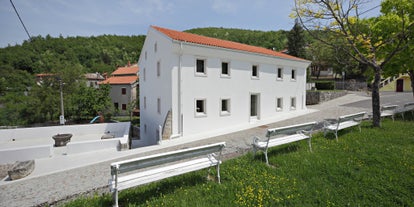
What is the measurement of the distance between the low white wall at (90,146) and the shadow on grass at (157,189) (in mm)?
8944

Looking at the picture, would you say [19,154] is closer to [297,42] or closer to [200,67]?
[200,67]

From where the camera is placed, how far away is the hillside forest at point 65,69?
1001 inches

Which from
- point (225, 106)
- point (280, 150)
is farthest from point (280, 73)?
point (280, 150)

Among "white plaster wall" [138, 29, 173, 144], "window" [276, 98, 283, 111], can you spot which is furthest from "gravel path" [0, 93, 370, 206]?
"window" [276, 98, 283, 111]

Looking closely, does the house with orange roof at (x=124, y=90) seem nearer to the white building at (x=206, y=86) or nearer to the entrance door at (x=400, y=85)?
the white building at (x=206, y=86)

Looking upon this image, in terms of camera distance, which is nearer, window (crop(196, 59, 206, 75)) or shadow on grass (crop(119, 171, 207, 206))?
shadow on grass (crop(119, 171, 207, 206))

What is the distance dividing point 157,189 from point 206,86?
930cm

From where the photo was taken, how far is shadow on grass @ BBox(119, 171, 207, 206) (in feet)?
13.9

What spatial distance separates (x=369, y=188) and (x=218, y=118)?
10022 millimetres

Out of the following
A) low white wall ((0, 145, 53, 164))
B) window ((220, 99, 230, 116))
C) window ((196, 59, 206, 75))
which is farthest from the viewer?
window ((220, 99, 230, 116))

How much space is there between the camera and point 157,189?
4.62 metres

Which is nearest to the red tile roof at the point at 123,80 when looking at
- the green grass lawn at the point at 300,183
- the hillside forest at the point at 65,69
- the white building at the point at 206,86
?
the hillside forest at the point at 65,69

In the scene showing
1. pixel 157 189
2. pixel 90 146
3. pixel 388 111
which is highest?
pixel 388 111

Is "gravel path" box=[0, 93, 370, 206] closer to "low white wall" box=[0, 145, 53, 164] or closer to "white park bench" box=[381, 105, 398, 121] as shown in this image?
"low white wall" box=[0, 145, 53, 164]
